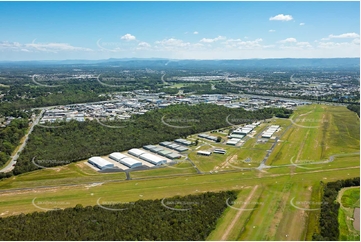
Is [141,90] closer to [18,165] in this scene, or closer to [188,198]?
[18,165]

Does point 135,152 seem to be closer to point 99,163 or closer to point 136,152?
point 136,152

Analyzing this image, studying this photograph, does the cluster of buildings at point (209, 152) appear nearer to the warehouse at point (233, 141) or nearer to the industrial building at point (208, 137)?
the warehouse at point (233, 141)

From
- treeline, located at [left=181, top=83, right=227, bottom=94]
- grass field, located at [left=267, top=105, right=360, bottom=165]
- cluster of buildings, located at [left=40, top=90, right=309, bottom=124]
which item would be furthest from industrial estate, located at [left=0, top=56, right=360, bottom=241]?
treeline, located at [left=181, top=83, right=227, bottom=94]

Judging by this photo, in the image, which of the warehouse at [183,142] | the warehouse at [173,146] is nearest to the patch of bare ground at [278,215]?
the warehouse at [173,146]

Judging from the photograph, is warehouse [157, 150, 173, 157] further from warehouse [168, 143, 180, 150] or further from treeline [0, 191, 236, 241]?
treeline [0, 191, 236, 241]

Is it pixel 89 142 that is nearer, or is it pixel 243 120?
pixel 89 142

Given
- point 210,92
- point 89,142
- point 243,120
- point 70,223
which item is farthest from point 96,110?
point 70,223
